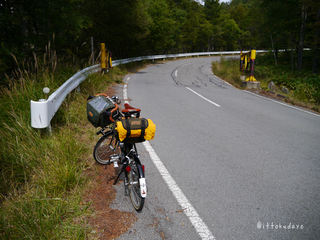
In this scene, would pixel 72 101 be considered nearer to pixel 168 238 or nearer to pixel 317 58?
pixel 168 238

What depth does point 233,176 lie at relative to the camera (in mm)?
4074

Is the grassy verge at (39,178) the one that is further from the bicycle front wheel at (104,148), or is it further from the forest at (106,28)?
the forest at (106,28)

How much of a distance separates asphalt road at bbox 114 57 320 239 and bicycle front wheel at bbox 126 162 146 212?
0.11 metres

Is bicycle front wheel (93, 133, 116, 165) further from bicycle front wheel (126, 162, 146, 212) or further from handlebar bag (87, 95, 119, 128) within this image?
bicycle front wheel (126, 162, 146, 212)

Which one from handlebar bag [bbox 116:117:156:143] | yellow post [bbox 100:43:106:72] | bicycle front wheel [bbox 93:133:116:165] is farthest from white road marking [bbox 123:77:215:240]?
yellow post [bbox 100:43:106:72]

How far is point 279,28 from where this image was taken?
24812mm

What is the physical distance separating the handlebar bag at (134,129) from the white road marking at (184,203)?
1.08 m

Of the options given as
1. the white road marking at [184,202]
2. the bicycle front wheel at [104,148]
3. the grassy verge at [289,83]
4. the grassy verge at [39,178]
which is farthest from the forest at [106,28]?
the grassy verge at [289,83]

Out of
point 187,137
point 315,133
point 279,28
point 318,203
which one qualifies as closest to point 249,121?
point 315,133

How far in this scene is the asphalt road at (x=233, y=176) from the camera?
9.55ft

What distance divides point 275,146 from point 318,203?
2.12 meters

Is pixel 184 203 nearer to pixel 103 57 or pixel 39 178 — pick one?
pixel 39 178

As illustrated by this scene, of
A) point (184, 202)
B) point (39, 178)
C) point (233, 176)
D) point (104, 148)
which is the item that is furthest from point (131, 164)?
point (233, 176)

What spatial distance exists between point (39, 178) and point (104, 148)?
1237mm
